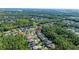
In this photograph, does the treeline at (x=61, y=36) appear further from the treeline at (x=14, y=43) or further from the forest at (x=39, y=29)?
the treeline at (x=14, y=43)

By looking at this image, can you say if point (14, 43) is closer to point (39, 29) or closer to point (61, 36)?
point (39, 29)

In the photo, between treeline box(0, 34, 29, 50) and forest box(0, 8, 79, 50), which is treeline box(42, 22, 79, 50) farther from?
treeline box(0, 34, 29, 50)

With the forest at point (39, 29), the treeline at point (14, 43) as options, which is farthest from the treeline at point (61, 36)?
the treeline at point (14, 43)

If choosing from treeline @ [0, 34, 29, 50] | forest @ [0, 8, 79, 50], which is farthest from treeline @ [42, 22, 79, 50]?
treeline @ [0, 34, 29, 50]

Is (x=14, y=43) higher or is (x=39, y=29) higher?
(x=39, y=29)

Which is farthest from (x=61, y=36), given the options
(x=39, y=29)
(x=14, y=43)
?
(x=14, y=43)
